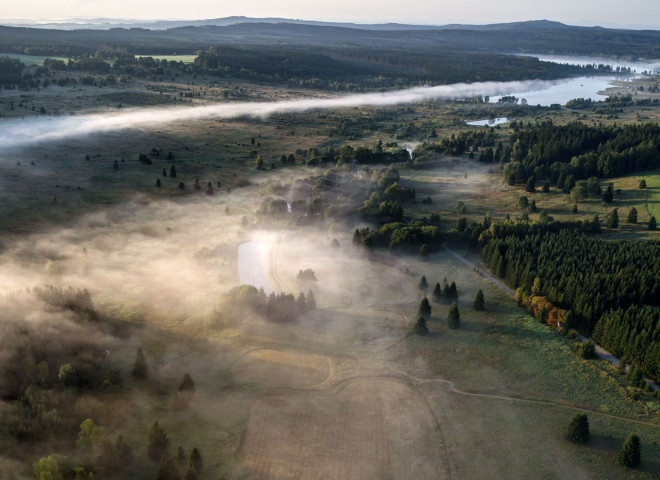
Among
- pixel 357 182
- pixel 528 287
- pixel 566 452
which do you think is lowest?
pixel 566 452

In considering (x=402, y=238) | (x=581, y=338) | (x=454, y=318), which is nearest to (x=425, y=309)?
(x=454, y=318)

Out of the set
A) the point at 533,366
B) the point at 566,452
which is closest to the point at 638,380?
the point at 533,366

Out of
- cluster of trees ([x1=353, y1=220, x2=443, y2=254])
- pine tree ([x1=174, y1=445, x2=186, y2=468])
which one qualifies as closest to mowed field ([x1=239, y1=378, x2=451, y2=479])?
pine tree ([x1=174, y1=445, x2=186, y2=468])

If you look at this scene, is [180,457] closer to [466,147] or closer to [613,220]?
[613,220]

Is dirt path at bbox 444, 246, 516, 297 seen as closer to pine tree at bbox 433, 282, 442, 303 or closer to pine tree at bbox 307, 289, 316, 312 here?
pine tree at bbox 433, 282, 442, 303

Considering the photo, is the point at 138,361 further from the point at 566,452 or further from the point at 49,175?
the point at 49,175
